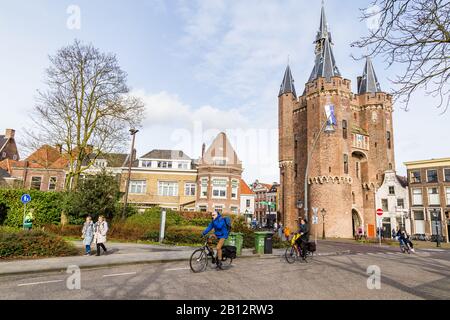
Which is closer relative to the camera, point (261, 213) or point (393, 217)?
point (393, 217)

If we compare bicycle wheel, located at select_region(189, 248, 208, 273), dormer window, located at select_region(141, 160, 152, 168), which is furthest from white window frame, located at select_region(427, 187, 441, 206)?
bicycle wheel, located at select_region(189, 248, 208, 273)

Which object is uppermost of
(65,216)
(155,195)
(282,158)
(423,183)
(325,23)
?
(325,23)

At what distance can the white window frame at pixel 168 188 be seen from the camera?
41.2 metres

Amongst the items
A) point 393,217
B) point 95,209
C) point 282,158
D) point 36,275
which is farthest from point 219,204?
point 36,275

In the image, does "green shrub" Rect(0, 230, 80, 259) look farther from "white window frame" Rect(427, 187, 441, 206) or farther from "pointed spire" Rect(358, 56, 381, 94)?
"pointed spire" Rect(358, 56, 381, 94)

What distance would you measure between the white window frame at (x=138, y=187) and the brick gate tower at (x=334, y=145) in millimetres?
20204

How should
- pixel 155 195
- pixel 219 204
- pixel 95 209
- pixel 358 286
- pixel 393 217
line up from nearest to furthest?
pixel 358 286 → pixel 95 209 → pixel 219 204 → pixel 155 195 → pixel 393 217

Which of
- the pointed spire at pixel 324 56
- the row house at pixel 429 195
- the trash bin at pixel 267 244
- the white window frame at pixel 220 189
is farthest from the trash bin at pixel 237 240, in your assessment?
the pointed spire at pixel 324 56

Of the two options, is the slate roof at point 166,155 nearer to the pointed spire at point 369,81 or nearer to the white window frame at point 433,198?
the pointed spire at point 369,81

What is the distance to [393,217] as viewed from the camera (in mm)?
44438

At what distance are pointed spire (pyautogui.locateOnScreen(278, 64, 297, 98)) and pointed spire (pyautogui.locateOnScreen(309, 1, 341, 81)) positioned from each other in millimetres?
3199

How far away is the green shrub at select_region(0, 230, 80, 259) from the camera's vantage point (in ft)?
36.9
